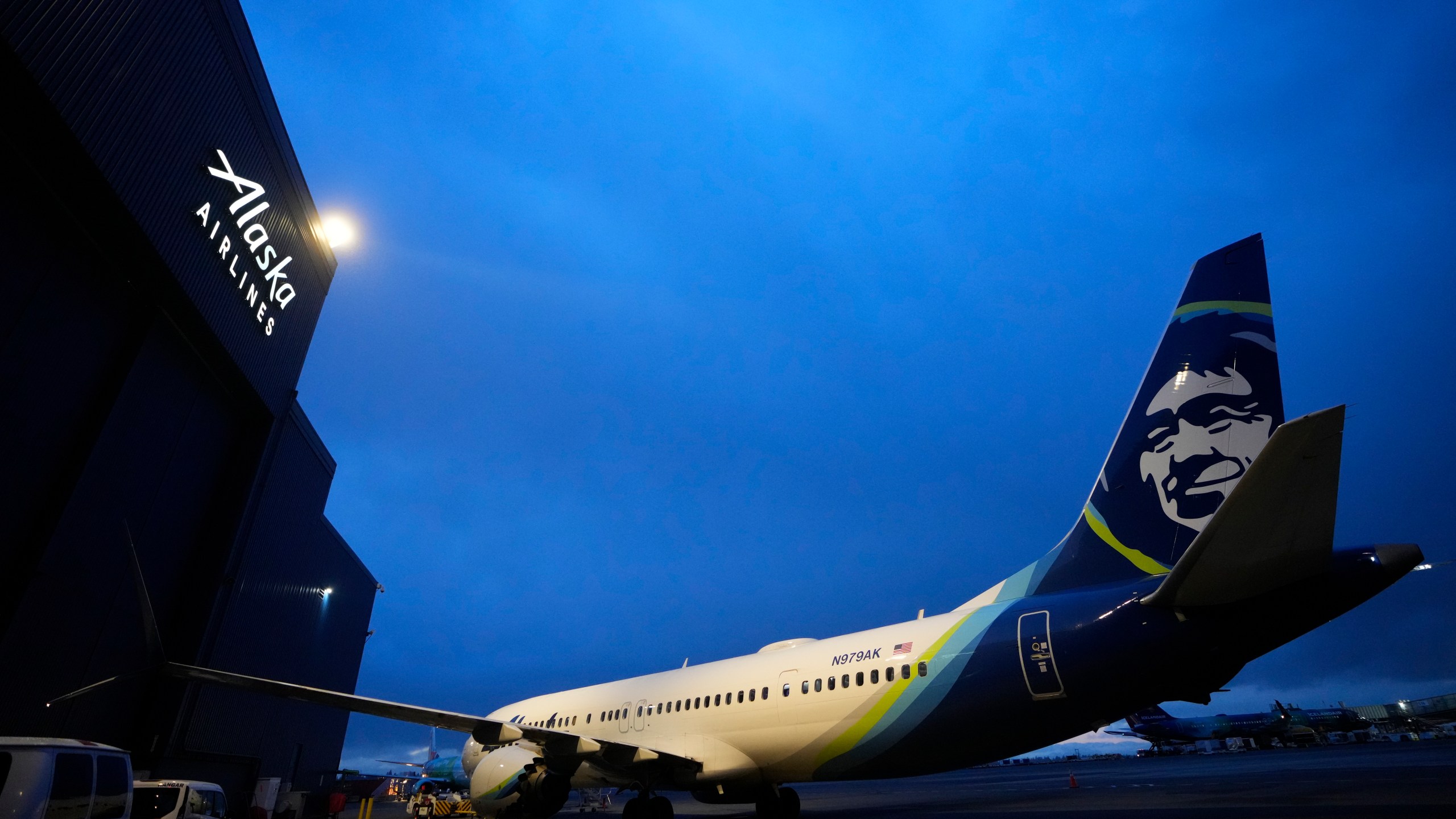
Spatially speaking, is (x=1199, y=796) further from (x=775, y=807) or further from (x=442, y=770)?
(x=442, y=770)

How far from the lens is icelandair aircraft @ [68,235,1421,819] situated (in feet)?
18.6

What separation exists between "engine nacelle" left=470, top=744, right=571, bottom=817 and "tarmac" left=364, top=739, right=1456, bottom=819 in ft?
17.7

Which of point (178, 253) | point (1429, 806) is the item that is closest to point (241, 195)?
point (178, 253)

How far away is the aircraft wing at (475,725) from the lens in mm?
8711

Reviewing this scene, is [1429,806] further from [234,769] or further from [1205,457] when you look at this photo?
[234,769]

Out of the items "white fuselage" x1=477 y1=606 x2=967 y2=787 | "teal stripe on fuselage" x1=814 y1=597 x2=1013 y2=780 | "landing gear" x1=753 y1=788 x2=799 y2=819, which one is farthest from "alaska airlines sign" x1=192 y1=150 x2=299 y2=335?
"landing gear" x1=753 y1=788 x2=799 y2=819

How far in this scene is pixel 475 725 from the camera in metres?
9.81

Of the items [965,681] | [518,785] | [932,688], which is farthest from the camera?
[518,785]

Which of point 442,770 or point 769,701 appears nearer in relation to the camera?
point 769,701

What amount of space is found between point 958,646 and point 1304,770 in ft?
60.6

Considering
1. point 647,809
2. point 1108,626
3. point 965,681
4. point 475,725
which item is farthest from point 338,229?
point 1108,626

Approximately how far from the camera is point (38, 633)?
371 inches

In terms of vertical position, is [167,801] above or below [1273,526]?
below

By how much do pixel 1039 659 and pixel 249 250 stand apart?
14819mm
